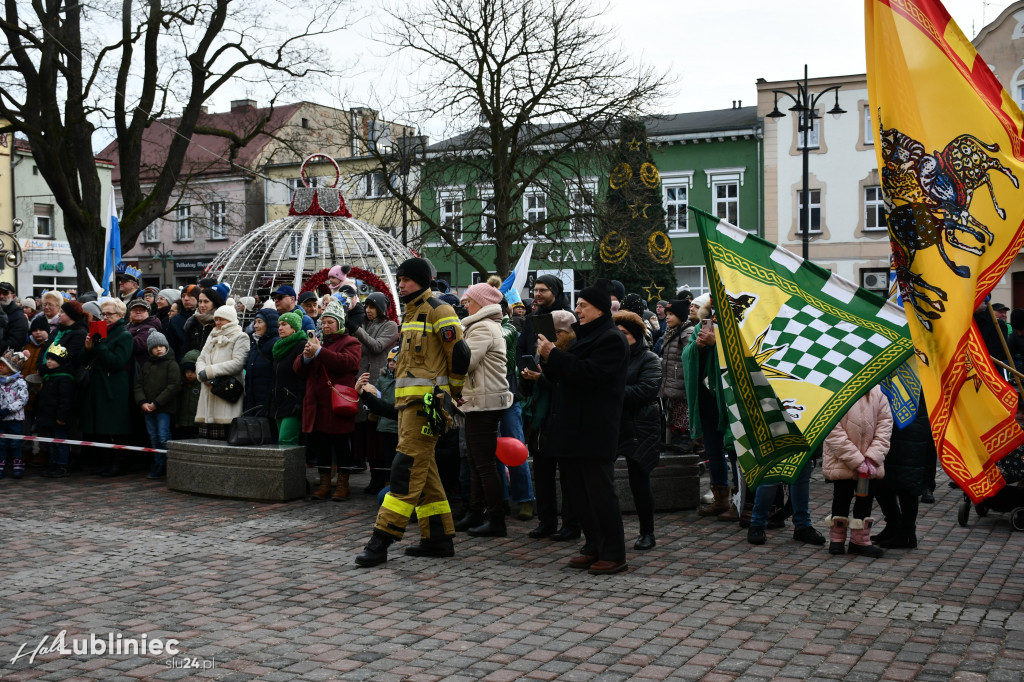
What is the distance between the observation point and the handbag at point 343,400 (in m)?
9.87

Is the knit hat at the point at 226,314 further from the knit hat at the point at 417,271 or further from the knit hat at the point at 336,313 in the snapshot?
the knit hat at the point at 417,271

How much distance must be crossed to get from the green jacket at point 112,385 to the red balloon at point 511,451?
17.4 ft

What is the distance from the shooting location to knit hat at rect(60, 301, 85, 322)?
11.8m

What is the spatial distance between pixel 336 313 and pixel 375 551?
3100mm

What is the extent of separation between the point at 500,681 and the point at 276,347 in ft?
19.1

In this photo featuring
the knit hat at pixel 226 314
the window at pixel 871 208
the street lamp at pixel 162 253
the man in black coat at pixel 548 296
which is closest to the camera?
the man in black coat at pixel 548 296

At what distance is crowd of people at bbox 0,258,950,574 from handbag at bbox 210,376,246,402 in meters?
0.01

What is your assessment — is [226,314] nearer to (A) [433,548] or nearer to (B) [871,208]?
(A) [433,548]

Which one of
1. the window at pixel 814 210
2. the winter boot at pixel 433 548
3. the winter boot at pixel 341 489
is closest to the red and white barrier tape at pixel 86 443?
the winter boot at pixel 341 489

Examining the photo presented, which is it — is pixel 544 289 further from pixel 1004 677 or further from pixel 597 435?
pixel 1004 677

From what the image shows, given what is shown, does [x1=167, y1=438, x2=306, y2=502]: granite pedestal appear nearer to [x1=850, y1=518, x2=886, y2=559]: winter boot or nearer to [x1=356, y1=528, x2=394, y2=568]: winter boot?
[x1=356, y1=528, x2=394, y2=568]: winter boot

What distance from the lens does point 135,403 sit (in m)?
12.0

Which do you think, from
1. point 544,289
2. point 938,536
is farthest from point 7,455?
point 938,536

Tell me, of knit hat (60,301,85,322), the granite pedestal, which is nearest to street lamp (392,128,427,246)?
knit hat (60,301,85,322)
